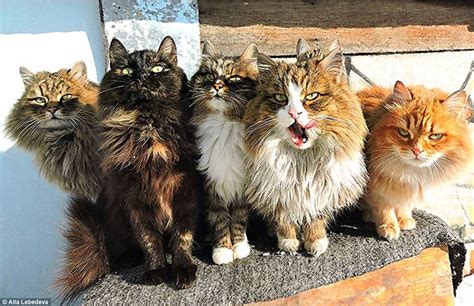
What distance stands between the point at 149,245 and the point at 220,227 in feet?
0.85

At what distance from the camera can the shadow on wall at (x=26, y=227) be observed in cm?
223

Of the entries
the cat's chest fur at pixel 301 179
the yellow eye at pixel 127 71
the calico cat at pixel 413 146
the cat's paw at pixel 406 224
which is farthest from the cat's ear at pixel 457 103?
the yellow eye at pixel 127 71

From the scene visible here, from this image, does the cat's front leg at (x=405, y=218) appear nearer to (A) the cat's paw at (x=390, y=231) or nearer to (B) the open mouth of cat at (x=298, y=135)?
(A) the cat's paw at (x=390, y=231)

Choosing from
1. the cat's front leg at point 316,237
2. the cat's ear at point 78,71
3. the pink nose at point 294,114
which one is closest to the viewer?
the pink nose at point 294,114

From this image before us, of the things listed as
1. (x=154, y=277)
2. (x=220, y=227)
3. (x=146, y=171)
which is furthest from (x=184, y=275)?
(x=146, y=171)

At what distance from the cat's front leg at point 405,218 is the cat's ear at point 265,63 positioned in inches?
30.1

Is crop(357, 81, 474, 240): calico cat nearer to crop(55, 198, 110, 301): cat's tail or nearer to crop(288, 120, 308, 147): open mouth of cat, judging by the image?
crop(288, 120, 308, 147): open mouth of cat

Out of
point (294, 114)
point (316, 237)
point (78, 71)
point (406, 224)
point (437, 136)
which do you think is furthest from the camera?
point (78, 71)

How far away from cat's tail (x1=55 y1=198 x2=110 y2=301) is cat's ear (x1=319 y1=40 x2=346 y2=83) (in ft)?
3.31

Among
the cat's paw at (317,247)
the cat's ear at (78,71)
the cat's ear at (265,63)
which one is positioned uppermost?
the cat's ear at (265,63)

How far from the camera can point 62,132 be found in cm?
176

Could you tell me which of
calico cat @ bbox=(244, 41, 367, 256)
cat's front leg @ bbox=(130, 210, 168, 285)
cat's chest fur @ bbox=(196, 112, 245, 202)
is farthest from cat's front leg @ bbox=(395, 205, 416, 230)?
cat's front leg @ bbox=(130, 210, 168, 285)

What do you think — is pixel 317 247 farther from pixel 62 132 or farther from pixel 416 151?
Answer: pixel 62 132

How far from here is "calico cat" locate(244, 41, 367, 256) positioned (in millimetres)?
1451
